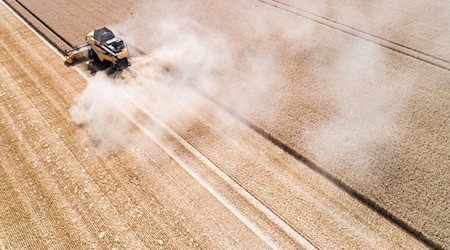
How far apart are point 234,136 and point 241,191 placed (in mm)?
3217

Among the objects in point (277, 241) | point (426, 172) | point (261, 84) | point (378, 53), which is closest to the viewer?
point (277, 241)

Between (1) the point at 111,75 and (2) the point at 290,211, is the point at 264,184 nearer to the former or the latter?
(2) the point at 290,211

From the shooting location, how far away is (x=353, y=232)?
11711 mm

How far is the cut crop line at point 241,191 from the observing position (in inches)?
462

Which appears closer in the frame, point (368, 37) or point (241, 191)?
point (241, 191)

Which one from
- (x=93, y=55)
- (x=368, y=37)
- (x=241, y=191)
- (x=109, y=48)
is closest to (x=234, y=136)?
(x=241, y=191)

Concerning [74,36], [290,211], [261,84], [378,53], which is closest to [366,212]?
[290,211]

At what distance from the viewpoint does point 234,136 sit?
1572cm

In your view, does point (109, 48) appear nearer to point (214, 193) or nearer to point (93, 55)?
point (93, 55)

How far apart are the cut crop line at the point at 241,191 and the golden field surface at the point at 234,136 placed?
0.18 ft

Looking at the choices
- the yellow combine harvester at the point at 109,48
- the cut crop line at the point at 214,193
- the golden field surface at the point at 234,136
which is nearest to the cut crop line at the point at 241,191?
the golden field surface at the point at 234,136

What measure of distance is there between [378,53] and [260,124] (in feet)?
34.1

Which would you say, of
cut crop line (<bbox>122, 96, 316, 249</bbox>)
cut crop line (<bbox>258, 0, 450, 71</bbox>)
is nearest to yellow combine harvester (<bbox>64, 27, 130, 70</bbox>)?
cut crop line (<bbox>122, 96, 316, 249</bbox>)

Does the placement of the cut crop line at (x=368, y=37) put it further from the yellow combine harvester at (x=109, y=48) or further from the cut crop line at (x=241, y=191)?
the cut crop line at (x=241, y=191)
